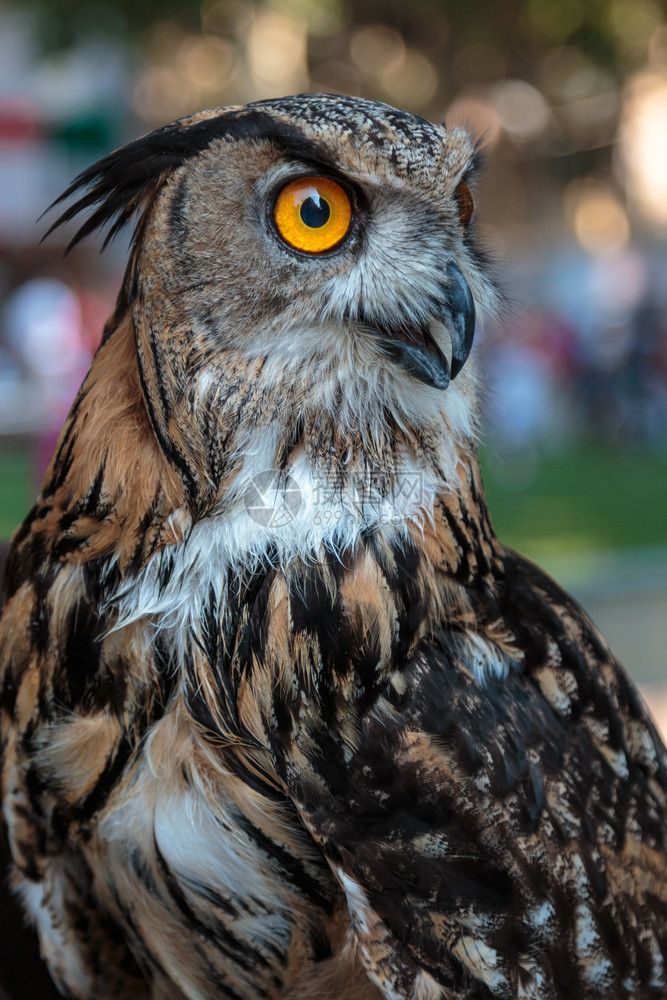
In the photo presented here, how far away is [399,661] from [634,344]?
15.8 metres

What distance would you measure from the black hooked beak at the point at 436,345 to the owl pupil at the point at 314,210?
8.6 inches

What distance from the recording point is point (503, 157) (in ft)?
78.9

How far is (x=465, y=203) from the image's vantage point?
1.81 m

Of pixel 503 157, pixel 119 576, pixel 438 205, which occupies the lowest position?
pixel 119 576

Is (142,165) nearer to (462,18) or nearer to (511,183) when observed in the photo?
(462,18)

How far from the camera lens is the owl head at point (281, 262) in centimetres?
157

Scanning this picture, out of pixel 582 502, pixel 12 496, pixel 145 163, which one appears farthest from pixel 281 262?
pixel 582 502

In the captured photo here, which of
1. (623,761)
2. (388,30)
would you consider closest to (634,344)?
(388,30)

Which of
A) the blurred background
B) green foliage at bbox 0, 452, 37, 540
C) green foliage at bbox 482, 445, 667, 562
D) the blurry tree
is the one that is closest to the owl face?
the blurred background

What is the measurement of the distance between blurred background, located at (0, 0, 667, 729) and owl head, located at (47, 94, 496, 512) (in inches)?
124

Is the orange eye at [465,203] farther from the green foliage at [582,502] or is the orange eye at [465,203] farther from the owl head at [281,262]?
the green foliage at [582,502]

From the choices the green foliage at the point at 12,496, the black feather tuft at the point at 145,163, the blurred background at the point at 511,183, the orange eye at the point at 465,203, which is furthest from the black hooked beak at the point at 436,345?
the green foliage at the point at 12,496

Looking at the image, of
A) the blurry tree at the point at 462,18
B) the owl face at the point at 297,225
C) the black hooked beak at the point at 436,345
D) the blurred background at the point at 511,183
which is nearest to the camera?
the owl face at the point at 297,225

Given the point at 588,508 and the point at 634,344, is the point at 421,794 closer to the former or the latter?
the point at 588,508
